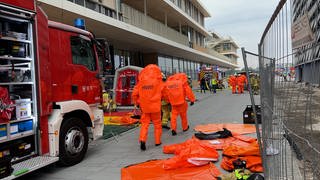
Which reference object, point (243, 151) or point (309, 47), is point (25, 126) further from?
point (309, 47)

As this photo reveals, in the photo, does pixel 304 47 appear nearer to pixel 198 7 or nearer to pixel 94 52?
pixel 94 52

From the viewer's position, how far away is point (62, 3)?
41.4ft

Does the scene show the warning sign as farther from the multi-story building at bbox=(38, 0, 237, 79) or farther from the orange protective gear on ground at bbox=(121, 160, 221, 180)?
the multi-story building at bbox=(38, 0, 237, 79)

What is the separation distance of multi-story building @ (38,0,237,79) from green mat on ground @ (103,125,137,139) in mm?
4444

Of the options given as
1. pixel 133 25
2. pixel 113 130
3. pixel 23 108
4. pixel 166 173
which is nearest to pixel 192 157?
pixel 166 173

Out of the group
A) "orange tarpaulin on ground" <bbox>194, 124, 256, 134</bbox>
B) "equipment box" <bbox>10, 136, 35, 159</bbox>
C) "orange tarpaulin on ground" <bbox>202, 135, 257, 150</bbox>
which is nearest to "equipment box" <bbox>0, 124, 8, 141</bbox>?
"equipment box" <bbox>10, 136, 35, 159</bbox>

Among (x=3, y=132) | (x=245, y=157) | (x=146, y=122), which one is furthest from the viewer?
(x=146, y=122)

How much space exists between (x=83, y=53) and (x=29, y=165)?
9.12 ft

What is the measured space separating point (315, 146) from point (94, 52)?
6345 millimetres

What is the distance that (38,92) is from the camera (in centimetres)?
580

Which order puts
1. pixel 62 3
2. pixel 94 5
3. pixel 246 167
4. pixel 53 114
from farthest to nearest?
pixel 94 5 < pixel 62 3 < pixel 53 114 < pixel 246 167

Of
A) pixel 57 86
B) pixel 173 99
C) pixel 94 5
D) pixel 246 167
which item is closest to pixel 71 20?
pixel 94 5

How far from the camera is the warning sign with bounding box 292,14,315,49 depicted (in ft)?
6.08

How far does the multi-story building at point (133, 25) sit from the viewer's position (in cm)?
1414
